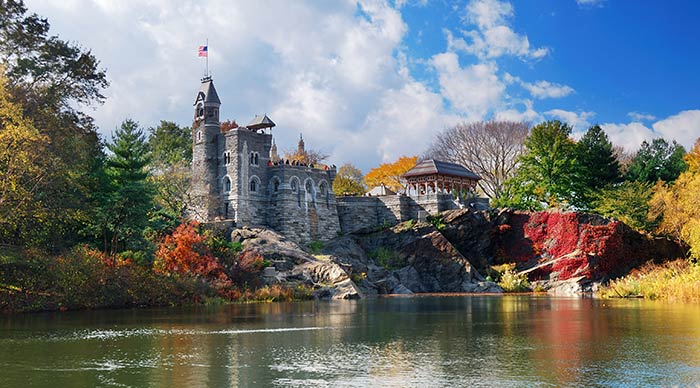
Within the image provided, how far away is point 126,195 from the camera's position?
39469 mm

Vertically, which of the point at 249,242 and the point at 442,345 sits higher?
the point at 249,242

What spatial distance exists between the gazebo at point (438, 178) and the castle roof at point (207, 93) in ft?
58.4

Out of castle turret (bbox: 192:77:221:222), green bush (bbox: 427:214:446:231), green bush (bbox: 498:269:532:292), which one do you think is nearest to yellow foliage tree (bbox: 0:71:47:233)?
castle turret (bbox: 192:77:221:222)

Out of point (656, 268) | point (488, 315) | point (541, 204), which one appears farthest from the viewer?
point (541, 204)

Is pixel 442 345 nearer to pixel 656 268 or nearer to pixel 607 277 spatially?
pixel 656 268

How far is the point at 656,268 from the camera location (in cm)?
4841

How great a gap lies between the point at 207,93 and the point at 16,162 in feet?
91.6

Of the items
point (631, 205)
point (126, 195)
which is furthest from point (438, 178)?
point (126, 195)

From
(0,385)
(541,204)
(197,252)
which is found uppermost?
(541,204)

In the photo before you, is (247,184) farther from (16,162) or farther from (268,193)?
(16,162)

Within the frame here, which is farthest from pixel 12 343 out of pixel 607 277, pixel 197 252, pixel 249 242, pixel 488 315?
pixel 607 277

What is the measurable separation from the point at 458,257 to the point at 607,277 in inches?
428

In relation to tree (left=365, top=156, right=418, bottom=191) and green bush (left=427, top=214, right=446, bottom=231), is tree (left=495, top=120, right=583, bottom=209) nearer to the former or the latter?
green bush (left=427, top=214, right=446, bottom=231)

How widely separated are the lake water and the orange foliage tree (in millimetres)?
10343
